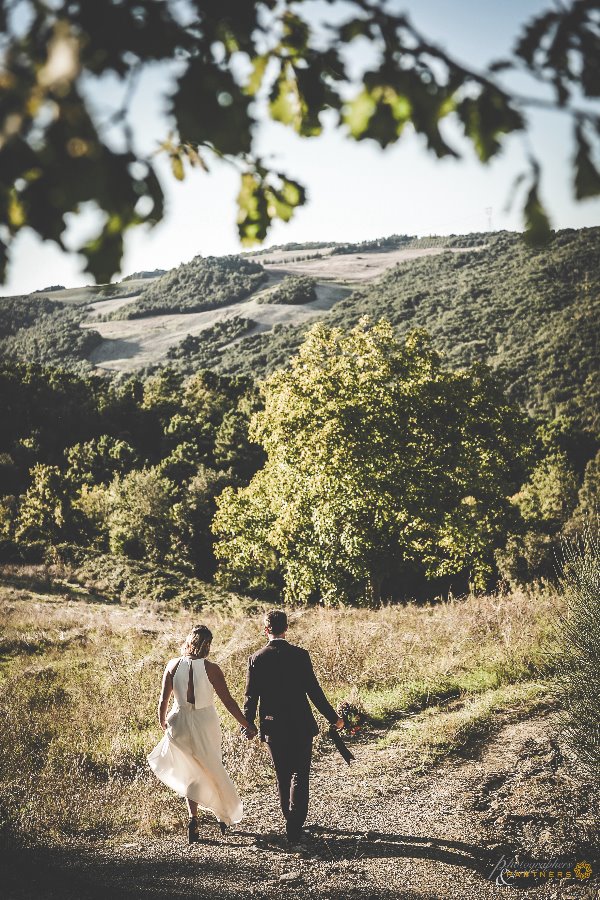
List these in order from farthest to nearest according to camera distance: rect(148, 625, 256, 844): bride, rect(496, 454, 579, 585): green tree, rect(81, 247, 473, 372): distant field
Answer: rect(81, 247, 473, 372): distant field < rect(496, 454, 579, 585): green tree < rect(148, 625, 256, 844): bride

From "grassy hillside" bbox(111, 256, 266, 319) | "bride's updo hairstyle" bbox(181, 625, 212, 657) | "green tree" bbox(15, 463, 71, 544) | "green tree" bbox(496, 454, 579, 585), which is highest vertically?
"grassy hillside" bbox(111, 256, 266, 319)

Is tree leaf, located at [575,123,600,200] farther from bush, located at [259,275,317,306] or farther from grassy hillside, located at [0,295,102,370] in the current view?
bush, located at [259,275,317,306]

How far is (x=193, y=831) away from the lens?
15.7 ft

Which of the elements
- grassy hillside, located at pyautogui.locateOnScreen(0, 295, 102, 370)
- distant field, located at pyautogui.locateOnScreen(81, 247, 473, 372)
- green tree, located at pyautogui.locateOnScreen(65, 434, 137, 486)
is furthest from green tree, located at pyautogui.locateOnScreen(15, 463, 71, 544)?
grassy hillside, located at pyautogui.locateOnScreen(0, 295, 102, 370)

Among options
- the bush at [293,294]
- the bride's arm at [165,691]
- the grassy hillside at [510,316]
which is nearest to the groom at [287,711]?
the bride's arm at [165,691]

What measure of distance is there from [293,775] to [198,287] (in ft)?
476

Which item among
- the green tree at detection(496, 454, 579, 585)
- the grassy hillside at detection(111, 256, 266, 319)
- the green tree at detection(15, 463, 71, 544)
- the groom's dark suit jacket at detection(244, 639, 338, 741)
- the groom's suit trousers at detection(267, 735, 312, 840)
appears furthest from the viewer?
the grassy hillside at detection(111, 256, 266, 319)

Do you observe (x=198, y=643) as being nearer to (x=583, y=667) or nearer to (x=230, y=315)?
(x=583, y=667)

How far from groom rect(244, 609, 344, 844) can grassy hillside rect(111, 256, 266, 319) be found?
131m

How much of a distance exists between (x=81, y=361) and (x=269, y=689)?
348 ft

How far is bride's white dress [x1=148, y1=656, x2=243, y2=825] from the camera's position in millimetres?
4887

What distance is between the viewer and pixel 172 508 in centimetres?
3859

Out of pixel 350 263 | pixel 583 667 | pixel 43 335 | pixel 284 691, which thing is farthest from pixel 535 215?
pixel 350 263

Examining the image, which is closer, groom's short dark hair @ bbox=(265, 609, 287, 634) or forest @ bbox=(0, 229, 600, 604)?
groom's short dark hair @ bbox=(265, 609, 287, 634)
